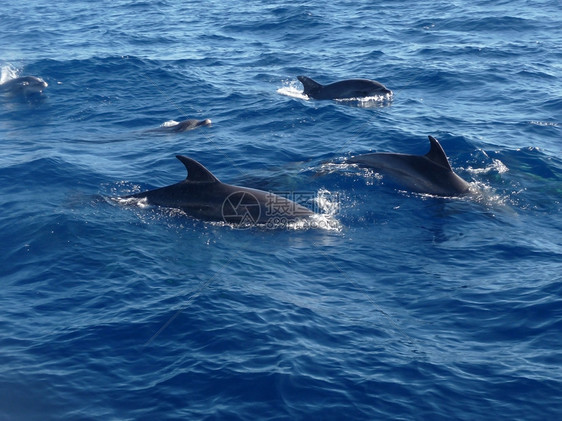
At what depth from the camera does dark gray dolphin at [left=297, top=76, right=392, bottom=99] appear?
2781 cm

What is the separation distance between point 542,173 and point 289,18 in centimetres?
2556

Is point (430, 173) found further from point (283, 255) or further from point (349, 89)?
point (349, 89)

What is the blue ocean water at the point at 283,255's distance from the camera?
11.3 meters

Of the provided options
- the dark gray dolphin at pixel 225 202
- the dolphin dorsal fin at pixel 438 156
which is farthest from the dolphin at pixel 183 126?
the dolphin dorsal fin at pixel 438 156

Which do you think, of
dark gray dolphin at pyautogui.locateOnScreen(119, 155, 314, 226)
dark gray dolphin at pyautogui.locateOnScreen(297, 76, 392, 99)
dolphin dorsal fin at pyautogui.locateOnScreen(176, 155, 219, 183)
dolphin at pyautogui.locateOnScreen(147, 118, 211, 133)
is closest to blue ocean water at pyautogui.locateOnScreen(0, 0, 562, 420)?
dark gray dolphin at pyautogui.locateOnScreen(119, 155, 314, 226)

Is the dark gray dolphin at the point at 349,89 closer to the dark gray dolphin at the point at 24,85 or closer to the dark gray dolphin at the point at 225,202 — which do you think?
the dark gray dolphin at the point at 225,202

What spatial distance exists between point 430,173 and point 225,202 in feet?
19.2

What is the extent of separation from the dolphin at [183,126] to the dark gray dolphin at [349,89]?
200 inches

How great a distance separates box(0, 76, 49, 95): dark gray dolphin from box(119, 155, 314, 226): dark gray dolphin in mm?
14924

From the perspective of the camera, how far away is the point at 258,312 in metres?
13.5

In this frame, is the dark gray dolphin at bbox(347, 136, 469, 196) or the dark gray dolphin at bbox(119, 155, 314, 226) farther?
the dark gray dolphin at bbox(347, 136, 469, 196)

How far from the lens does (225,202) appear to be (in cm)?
1719

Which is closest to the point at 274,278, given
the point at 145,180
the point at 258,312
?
the point at 258,312

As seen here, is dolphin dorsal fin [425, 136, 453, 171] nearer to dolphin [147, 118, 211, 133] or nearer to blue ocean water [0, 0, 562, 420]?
blue ocean water [0, 0, 562, 420]
